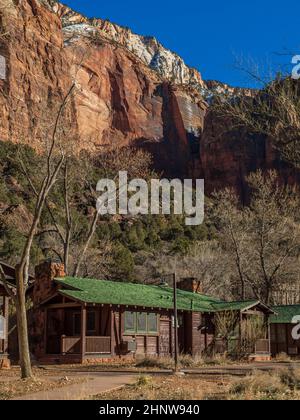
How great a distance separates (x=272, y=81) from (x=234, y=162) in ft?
349

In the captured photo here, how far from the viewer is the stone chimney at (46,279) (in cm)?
3136

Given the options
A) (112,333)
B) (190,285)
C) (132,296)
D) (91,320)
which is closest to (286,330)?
(190,285)

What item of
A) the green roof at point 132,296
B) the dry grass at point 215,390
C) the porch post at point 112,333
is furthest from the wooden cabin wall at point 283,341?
the dry grass at point 215,390

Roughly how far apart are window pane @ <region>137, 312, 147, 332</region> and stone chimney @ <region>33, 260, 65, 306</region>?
4573 millimetres

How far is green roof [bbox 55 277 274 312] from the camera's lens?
29641 millimetres

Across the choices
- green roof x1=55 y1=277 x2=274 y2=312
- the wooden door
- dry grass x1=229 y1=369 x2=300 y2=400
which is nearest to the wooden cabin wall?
green roof x1=55 y1=277 x2=274 y2=312

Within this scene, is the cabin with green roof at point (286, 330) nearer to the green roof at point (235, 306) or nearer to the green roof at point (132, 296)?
the green roof at point (235, 306)

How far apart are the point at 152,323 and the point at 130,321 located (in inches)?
65.9

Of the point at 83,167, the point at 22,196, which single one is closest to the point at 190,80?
the point at 22,196

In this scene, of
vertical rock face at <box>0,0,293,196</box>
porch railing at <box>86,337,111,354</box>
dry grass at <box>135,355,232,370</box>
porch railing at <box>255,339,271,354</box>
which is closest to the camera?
dry grass at <box>135,355,232,370</box>

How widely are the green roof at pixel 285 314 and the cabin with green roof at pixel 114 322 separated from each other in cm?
438

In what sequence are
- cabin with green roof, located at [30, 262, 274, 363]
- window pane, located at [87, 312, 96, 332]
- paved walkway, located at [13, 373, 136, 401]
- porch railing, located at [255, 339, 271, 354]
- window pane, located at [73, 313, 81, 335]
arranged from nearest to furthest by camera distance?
paved walkway, located at [13, 373, 136, 401] → cabin with green roof, located at [30, 262, 274, 363] → window pane, located at [73, 313, 81, 335] → window pane, located at [87, 312, 96, 332] → porch railing, located at [255, 339, 271, 354]

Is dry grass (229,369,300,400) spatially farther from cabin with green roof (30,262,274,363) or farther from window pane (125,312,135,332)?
window pane (125,312,135,332)
